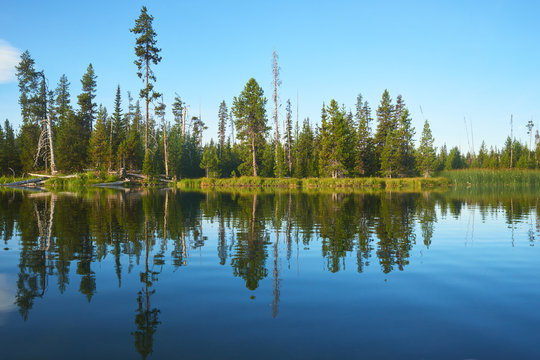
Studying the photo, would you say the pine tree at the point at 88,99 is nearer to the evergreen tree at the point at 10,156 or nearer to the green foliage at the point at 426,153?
the evergreen tree at the point at 10,156

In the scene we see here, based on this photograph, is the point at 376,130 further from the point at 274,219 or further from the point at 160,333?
the point at 160,333

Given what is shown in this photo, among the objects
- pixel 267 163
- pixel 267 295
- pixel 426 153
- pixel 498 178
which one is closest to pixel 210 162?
pixel 267 163

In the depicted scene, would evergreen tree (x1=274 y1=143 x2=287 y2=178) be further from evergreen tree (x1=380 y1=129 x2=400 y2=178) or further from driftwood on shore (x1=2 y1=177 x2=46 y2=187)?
driftwood on shore (x1=2 y1=177 x2=46 y2=187)

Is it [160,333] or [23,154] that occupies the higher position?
[23,154]

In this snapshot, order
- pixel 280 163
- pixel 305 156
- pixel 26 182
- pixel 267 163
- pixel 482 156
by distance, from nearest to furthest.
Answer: pixel 26 182 → pixel 280 163 → pixel 267 163 → pixel 305 156 → pixel 482 156

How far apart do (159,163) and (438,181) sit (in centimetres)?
4785

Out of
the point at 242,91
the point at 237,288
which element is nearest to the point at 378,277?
the point at 237,288

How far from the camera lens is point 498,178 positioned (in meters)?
58.1

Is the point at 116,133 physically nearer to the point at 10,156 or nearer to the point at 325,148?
the point at 10,156

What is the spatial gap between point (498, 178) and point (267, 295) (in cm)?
6463

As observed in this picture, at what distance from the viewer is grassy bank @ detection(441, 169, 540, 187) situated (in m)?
57.0

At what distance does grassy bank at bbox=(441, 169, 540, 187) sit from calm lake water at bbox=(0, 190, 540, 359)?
53290 mm

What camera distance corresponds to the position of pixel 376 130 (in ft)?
225

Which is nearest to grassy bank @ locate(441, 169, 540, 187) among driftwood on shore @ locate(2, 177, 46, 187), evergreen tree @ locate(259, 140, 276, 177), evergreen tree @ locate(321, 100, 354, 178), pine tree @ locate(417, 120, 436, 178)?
pine tree @ locate(417, 120, 436, 178)
